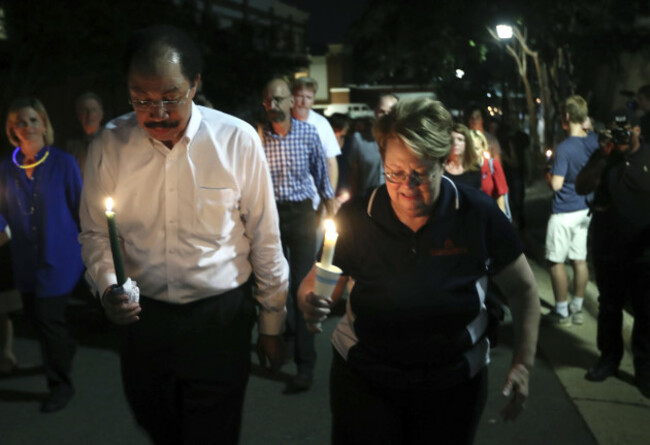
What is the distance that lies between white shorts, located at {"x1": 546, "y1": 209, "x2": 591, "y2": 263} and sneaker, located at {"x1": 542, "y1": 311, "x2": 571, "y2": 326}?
0.52 metres

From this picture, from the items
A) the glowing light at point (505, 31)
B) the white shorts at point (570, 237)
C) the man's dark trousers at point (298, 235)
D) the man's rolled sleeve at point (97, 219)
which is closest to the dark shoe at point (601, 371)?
the white shorts at point (570, 237)

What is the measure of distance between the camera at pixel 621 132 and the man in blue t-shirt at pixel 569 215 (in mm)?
1619

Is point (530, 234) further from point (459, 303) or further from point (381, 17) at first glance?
point (381, 17)

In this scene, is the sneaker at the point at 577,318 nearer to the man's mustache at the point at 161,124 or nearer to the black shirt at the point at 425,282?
the black shirt at the point at 425,282

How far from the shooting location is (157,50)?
2.71 metres

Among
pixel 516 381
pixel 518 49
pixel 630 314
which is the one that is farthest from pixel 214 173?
pixel 518 49

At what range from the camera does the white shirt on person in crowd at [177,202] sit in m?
2.92

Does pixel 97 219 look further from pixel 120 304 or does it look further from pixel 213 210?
pixel 120 304

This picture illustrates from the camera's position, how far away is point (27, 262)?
5.35m

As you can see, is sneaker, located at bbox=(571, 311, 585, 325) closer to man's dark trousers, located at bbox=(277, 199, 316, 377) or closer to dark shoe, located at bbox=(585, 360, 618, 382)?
dark shoe, located at bbox=(585, 360, 618, 382)

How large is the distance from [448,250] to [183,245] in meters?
1.02

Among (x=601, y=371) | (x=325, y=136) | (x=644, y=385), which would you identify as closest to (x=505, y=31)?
(x=325, y=136)

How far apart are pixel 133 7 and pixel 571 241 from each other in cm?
→ 1163

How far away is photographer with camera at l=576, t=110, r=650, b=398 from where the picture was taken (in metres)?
5.25
